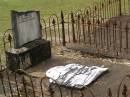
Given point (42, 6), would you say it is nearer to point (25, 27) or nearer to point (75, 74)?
point (25, 27)

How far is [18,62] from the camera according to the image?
8.07 m

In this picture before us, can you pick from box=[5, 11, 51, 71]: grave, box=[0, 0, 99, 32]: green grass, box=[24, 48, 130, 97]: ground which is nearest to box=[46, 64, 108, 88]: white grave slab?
box=[24, 48, 130, 97]: ground

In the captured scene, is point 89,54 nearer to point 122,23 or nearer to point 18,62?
point 18,62

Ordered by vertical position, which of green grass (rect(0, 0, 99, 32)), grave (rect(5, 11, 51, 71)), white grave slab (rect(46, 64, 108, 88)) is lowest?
white grave slab (rect(46, 64, 108, 88))

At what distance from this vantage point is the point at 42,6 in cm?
1548

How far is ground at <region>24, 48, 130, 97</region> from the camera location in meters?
7.14

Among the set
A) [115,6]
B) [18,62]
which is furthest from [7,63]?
[115,6]

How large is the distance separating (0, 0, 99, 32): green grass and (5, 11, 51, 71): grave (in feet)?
16.1

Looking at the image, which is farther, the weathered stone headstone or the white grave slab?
the weathered stone headstone

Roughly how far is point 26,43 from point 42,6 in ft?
24.0

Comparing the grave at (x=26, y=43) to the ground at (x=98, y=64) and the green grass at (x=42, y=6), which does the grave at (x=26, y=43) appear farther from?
the green grass at (x=42, y=6)

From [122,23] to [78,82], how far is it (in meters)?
4.71

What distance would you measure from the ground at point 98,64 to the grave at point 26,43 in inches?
9.8

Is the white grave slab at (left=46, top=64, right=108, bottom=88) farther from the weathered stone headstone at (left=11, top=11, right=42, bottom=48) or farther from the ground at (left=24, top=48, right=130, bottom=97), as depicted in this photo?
the weathered stone headstone at (left=11, top=11, right=42, bottom=48)
